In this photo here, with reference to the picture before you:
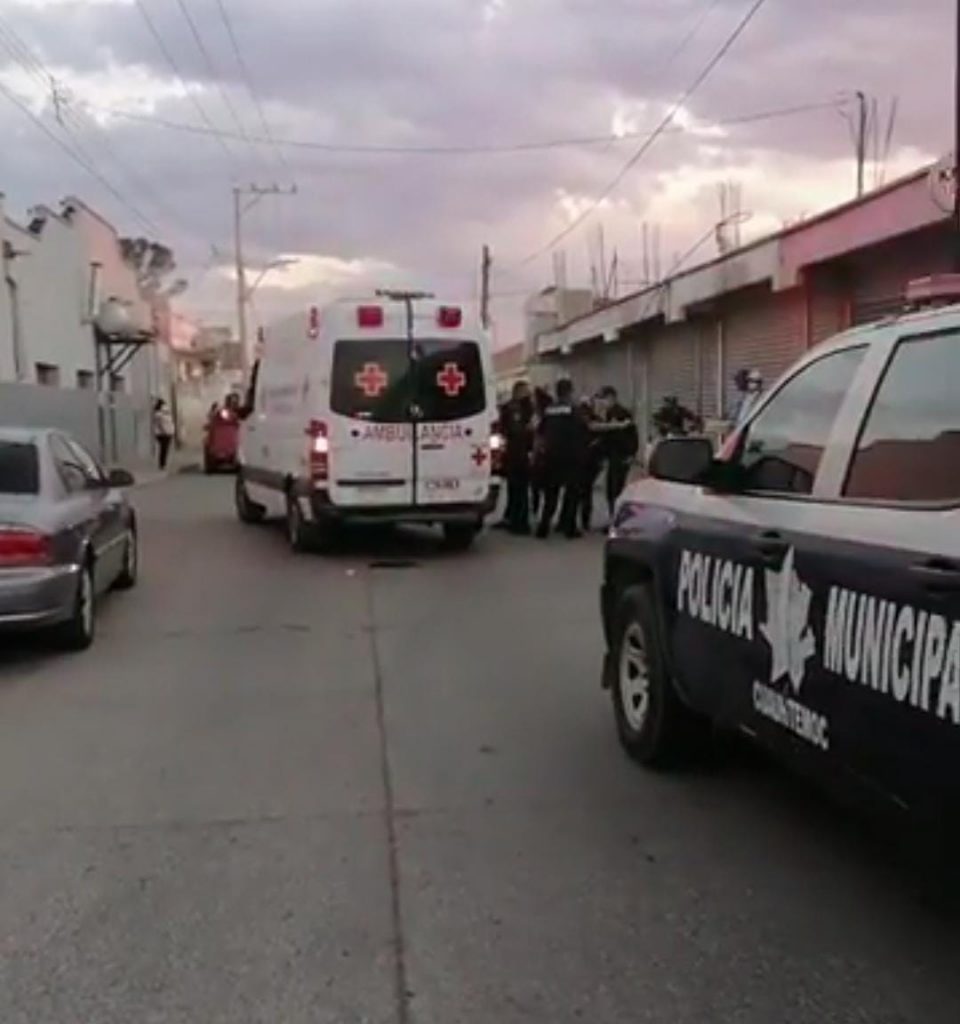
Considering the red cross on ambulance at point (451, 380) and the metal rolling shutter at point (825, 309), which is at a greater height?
the metal rolling shutter at point (825, 309)

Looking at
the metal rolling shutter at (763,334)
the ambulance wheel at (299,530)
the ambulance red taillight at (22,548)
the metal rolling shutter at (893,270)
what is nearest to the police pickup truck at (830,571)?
the ambulance red taillight at (22,548)

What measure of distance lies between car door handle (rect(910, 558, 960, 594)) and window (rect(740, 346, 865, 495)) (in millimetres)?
977

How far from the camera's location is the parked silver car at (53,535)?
787 cm

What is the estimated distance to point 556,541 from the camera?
1504 cm

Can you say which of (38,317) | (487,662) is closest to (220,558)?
Result: (487,662)

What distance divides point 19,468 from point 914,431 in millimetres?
6738

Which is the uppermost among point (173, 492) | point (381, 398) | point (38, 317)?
point (38, 317)

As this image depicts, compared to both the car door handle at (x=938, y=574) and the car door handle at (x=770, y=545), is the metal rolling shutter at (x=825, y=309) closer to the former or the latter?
the car door handle at (x=770, y=545)

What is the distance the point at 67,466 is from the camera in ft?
31.0

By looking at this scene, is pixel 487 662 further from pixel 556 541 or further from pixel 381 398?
pixel 556 541

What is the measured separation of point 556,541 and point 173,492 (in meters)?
12.3

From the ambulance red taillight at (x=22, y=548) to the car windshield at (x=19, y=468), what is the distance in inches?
27.5

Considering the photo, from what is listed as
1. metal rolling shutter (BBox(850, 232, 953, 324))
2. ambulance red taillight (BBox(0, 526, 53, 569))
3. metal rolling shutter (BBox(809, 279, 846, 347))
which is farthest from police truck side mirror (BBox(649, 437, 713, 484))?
metal rolling shutter (BBox(809, 279, 846, 347))

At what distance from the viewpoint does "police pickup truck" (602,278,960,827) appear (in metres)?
3.26
